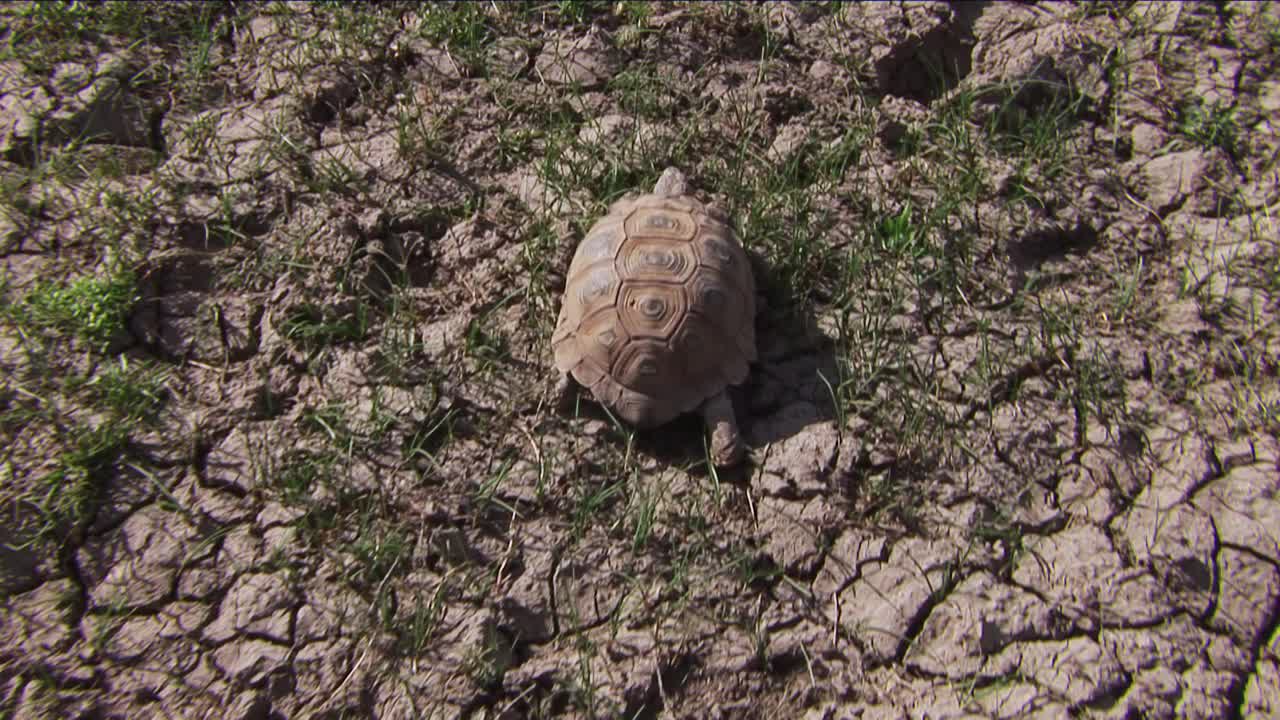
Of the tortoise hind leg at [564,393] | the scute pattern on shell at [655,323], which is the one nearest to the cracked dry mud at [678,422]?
the tortoise hind leg at [564,393]

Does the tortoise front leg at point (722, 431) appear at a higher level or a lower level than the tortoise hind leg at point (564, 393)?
lower

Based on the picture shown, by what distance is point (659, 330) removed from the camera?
2.54m

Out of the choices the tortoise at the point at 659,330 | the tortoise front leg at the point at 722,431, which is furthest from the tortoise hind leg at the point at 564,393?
the tortoise front leg at the point at 722,431

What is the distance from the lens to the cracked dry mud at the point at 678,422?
2277mm

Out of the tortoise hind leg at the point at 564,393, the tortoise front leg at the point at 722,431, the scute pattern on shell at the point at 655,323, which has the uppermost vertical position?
the scute pattern on shell at the point at 655,323

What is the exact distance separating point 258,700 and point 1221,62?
4160mm

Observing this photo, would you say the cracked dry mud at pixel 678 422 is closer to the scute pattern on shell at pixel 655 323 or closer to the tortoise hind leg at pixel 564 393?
the tortoise hind leg at pixel 564 393

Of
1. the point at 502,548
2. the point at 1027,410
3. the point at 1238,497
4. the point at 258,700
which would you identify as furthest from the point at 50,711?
the point at 1238,497

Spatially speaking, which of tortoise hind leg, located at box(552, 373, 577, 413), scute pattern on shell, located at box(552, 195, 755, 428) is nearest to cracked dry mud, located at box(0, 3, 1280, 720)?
tortoise hind leg, located at box(552, 373, 577, 413)

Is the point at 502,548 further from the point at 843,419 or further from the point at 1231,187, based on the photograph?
the point at 1231,187

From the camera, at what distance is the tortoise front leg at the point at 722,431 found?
2.51m

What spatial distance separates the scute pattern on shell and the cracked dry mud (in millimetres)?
154

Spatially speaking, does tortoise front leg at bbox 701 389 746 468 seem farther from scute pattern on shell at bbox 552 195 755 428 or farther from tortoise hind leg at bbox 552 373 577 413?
tortoise hind leg at bbox 552 373 577 413

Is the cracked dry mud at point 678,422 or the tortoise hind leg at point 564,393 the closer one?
the cracked dry mud at point 678,422
